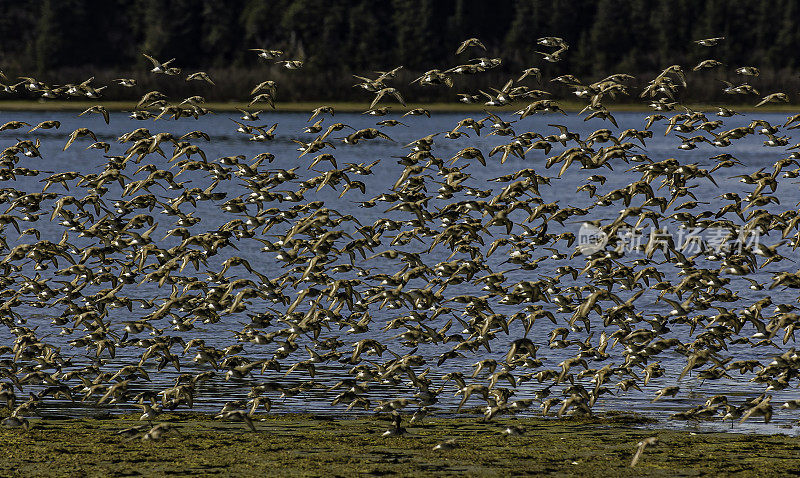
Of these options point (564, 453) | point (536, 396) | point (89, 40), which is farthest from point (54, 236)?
point (89, 40)

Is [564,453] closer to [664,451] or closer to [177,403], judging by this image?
[664,451]

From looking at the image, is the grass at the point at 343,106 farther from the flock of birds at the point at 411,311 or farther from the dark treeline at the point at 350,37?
the flock of birds at the point at 411,311

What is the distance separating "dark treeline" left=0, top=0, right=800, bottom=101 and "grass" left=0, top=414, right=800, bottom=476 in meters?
148

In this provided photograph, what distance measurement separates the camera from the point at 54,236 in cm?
6275

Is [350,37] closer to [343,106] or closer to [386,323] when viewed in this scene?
[343,106]

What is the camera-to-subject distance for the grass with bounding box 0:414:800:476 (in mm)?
23031

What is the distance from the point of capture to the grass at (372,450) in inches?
907

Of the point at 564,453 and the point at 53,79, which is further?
the point at 53,79

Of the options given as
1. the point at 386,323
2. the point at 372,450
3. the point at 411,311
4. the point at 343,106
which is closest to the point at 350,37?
the point at 343,106

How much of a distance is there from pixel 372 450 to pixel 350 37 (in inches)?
6661

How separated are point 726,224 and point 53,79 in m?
152

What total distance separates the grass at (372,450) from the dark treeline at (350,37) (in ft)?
486

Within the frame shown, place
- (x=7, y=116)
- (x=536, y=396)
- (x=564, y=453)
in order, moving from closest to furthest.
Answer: (x=564, y=453)
(x=536, y=396)
(x=7, y=116)

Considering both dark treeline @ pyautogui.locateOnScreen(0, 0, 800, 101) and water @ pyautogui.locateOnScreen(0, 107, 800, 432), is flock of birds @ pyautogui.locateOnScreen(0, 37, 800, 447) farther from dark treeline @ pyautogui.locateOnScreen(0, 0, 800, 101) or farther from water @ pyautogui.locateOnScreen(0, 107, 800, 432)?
dark treeline @ pyautogui.locateOnScreen(0, 0, 800, 101)
